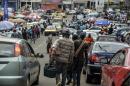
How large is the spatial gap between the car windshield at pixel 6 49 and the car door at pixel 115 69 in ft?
7.50

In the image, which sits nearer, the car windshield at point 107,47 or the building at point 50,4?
the car windshield at point 107,47

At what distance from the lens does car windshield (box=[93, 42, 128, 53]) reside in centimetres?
1678

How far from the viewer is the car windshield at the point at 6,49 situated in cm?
1168

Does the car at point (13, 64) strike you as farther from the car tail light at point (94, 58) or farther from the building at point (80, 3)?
the building at point (80, 3)

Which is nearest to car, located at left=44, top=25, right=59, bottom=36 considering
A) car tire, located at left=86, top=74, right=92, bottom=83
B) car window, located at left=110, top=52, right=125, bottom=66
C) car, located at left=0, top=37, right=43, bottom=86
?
car tire, located at left=86, top=74, right=92, bottom=83

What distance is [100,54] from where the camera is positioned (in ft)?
53.8

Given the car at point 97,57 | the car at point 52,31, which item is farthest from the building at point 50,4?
the car at point 97,57

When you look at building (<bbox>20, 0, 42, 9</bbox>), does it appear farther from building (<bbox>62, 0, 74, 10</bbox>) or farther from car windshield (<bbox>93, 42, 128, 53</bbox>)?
car windshield (<bbox>93, 42, 128, 53</bbox>)

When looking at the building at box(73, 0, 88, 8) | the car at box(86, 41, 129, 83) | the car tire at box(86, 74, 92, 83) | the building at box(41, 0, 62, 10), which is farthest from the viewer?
the building at box(73, 0, 88, 8)

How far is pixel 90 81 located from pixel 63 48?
4.37 meters

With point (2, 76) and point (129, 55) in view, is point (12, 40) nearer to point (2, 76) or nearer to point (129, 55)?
point (2, 76)

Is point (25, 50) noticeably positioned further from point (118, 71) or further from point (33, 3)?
point (33, 3)

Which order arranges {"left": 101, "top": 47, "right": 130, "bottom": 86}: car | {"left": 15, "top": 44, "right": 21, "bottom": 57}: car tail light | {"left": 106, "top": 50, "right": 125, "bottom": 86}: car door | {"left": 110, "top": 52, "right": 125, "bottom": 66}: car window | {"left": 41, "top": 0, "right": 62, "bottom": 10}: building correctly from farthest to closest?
1. {"left": 41, "top": 0, "right": 62, "bottom": 10}: building
2. {"left": 15, "top": 44, "right": 21, "bottom": 57}: car tail light
3. {"left": 110, "top": 52, "right": 125, "bottom": 66}: car window
4. {"left": 106, "top": 50, "right": 125, "bottom": 86}: car door
5. {"left": 101, "top": 47, "right": 130, "bottom": 86}: car

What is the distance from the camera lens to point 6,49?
11.8 metres
